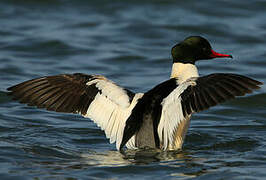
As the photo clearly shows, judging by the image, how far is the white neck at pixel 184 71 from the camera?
8.02 meters

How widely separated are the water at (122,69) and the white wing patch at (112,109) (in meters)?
0.30

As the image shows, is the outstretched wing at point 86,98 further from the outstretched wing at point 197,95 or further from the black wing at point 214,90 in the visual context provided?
the black wing at point 214,90

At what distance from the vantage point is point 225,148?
8062 millimetres

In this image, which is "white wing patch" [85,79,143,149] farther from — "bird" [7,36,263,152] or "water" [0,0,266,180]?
"water" [0,0,266,180]

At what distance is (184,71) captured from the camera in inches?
323

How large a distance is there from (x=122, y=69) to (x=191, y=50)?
15.5 feet

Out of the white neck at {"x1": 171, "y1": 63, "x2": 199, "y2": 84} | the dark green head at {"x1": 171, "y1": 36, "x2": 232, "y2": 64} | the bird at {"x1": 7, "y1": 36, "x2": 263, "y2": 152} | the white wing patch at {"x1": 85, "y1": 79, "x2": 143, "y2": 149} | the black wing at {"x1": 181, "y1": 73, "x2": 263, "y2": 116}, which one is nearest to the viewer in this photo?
the black wing at {"x1": 181, "y1": 73, "x2": 263, "y2": 116}

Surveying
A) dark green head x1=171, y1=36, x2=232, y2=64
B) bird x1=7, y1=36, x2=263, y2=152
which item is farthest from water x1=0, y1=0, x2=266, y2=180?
dark green head x1=171, y1=36, x2=232, y2=64

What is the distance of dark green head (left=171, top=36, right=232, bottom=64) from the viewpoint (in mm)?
8453

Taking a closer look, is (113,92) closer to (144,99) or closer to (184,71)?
(144,99)

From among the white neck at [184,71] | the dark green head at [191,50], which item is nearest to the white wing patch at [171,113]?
the white neck at [184,71]

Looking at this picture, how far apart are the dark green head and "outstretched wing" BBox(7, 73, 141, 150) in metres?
1.15

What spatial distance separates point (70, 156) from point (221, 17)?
32.7 ft

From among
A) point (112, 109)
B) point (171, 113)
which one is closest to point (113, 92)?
point (112, 109)
